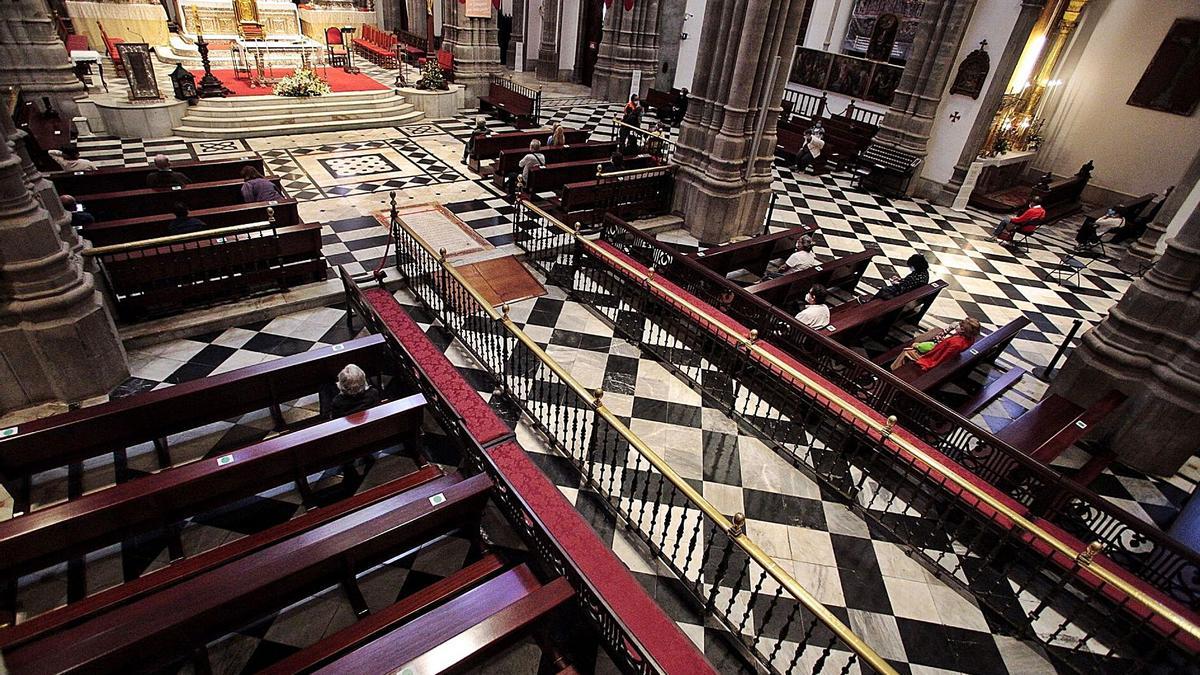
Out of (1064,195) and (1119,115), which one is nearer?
(1064,195)

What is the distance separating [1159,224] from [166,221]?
15.1 m

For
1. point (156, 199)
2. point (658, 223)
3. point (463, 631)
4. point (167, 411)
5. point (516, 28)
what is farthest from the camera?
point (516, 28)

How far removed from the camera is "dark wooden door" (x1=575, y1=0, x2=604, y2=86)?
60.2 ft

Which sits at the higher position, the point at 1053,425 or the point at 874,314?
the point at 874,314

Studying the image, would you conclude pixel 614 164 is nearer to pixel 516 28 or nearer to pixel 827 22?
pixel 827 22

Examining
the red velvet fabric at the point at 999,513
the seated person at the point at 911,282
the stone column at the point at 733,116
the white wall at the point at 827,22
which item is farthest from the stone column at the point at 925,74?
the red velvet fabric at the point at 999,513

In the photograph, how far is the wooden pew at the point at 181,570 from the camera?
2.78 m

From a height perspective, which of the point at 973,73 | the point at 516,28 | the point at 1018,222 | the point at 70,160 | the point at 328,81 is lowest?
the point at 70,160

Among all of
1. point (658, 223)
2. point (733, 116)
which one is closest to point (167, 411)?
point (658, 223)

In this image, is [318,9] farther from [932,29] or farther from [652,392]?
[652,392]

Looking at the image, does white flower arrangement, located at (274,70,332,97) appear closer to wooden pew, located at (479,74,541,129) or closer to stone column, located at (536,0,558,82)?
wooden pew, located at (479,74,541,129)

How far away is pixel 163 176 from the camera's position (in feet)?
21.5

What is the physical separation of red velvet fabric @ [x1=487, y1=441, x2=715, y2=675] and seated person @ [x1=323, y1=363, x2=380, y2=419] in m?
0.98

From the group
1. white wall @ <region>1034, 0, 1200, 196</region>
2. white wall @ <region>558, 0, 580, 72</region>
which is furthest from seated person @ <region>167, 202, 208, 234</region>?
white wall @ <region>1034, 0, 1200, 196</region>
